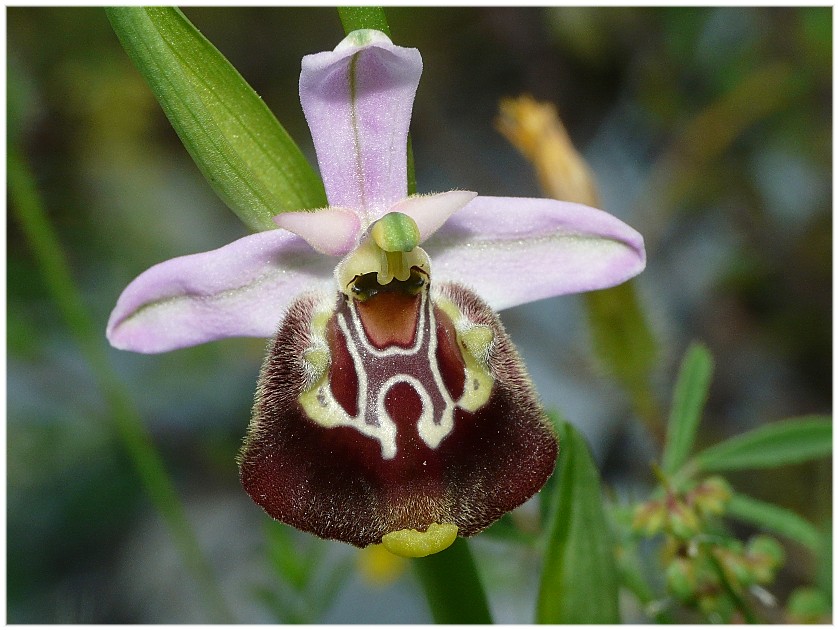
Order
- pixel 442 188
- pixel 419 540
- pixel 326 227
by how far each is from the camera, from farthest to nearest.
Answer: pixel 442 188, pixel 326 227, pixel 419 540

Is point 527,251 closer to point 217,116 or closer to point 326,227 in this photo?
point 326,227

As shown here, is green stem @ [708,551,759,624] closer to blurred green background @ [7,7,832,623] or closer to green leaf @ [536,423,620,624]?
green leaf @ [536,423,620,624]

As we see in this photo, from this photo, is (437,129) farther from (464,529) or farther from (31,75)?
(464,529)

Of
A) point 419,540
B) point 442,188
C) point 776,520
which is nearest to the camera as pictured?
point 419,540

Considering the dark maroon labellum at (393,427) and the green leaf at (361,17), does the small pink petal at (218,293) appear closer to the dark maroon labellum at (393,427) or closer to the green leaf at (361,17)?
the dark maroon labellum at (393,427)

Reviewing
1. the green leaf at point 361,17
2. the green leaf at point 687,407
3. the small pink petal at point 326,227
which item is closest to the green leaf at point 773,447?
the green leaf at point 687,407

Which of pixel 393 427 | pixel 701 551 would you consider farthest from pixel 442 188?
pixel 393 427
